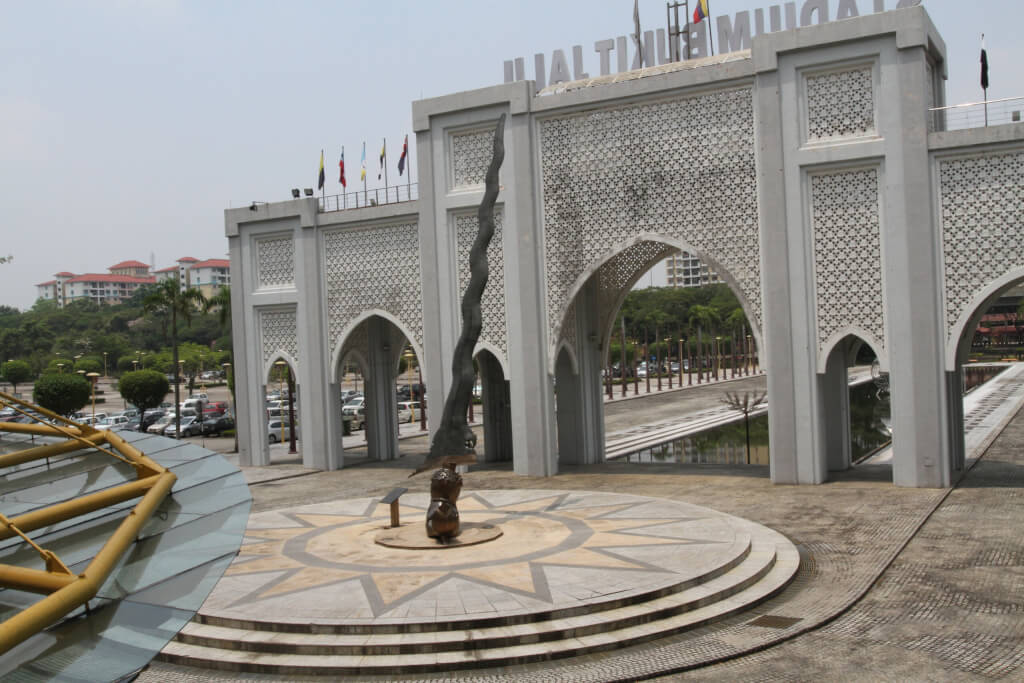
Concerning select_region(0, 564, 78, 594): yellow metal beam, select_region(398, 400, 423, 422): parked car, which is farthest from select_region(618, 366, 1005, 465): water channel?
select_region(0, 564, 78, 594): yellow metal beam

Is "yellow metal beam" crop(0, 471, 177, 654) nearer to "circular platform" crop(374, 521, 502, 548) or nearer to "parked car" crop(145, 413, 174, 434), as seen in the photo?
"circular platform" crop(374, 521, 502, 548)

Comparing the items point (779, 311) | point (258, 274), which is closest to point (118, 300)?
point (258, 274)

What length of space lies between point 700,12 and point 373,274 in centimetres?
927

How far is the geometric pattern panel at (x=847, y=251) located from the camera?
15.8 meters

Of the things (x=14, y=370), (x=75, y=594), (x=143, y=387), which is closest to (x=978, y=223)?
(x=75, y=594)

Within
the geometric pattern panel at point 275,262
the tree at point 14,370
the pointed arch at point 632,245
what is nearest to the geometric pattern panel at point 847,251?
the pointed arch at point 632,245

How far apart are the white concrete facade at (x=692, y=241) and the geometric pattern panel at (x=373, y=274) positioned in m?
0.05

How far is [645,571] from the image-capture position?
395 inches

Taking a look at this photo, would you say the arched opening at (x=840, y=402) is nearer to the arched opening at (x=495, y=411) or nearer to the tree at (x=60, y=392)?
the arched opening at (x=495, y=411)

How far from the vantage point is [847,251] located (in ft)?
52.6

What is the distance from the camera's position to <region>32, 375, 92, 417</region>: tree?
31.1 meters

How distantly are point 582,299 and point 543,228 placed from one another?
254cm

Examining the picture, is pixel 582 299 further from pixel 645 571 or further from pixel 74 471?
pixel 74 471

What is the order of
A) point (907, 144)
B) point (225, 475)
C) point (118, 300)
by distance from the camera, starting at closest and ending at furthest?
1. point (225, 475)
2. point (907, 144)
3. point (118, 300)
